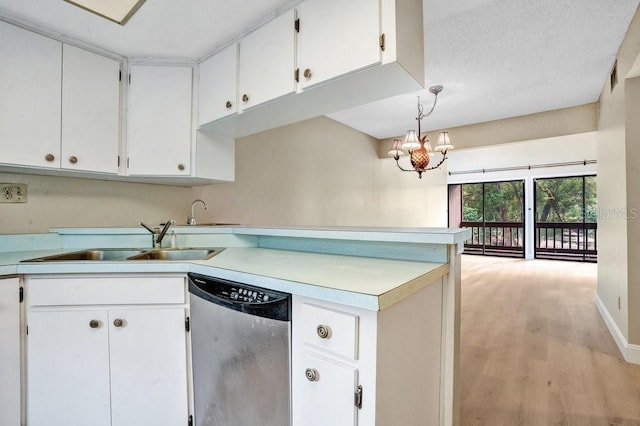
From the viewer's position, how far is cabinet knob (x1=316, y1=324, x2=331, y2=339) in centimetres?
94

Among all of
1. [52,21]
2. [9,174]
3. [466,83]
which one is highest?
[466,83]

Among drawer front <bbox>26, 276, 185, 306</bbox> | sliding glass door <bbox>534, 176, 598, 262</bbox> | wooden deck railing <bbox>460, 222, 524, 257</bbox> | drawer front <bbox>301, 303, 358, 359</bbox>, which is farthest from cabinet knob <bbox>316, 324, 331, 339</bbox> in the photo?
sliding glass door <bbox>534, 176, 598, 262</bbox>

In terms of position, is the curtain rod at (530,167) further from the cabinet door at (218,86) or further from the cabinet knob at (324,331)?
the cabinet knob at (324,331)

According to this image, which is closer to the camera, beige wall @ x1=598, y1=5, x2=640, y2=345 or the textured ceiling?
the textured ceiling

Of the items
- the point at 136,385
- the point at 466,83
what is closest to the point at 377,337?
the point at 136,385

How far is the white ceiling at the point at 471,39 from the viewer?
159 cm

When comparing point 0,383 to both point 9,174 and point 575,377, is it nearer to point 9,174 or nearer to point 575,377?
point 9,174

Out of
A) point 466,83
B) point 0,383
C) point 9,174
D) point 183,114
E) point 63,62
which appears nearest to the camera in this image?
point 0,383

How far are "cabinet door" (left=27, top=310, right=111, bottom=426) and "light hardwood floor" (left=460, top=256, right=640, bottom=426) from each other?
1.87 meters

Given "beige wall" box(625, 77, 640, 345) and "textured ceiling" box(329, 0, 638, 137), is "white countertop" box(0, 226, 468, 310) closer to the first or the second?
"textured ceiling" box(329, 0, 638, 137)

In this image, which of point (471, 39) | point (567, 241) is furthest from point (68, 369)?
point (567, 241)

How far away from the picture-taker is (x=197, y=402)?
4.58ft

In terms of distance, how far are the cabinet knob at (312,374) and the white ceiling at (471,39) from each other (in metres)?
1.63

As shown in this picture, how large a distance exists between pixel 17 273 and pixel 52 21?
1307 mm
